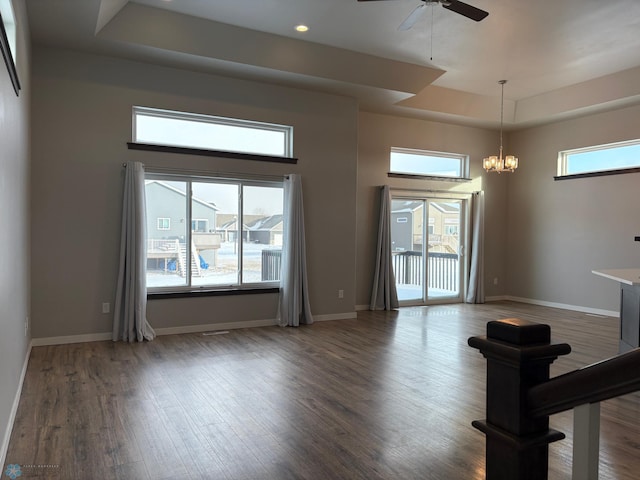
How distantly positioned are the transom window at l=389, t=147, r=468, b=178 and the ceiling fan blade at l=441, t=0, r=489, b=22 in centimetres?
395

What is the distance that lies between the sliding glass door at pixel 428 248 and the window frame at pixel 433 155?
40 centimetres

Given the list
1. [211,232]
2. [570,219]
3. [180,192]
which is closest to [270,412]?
[211,232]

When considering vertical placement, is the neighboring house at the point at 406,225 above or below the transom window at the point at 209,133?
below

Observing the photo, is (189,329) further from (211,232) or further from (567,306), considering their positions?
(567,306)

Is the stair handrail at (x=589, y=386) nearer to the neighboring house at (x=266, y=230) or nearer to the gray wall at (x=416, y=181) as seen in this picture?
the neighboring house at (x=266, y=230)

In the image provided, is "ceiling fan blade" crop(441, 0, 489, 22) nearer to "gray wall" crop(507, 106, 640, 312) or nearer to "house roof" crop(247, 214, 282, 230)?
"house roof" crop(247, 214, 282, 230)

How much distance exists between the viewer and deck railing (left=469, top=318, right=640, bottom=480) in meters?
0.82

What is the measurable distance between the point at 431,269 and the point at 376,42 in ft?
14.2

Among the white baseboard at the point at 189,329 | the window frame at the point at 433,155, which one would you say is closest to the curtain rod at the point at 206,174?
the white baseboard at the point at 189,329

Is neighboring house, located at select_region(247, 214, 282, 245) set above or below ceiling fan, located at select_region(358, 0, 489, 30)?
below

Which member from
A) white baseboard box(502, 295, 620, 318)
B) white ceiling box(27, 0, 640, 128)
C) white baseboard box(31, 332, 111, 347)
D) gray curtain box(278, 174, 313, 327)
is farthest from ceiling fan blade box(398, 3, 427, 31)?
white baseboard box(502, 295, 620, 318)

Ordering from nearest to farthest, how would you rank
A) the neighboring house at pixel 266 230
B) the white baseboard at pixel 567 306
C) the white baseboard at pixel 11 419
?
1. the white baseboard at pixel 11 419
2. the neighboring house at pixel 266 230
3. the white baseboard at pixel 567 306

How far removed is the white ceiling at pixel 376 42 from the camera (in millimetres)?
4820

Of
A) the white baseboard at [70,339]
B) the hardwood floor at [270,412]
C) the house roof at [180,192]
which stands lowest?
the hardwood floor at [270,412]
